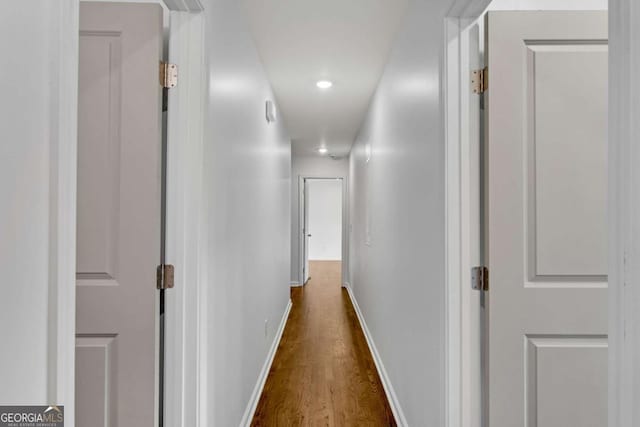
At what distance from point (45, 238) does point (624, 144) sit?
3.16 feet

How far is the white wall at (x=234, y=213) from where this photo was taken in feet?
5.24

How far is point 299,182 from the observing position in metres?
7.11

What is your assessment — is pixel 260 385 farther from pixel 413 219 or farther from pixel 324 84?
pixel 324 84

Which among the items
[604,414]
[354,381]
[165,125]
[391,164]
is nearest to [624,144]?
[604,414]

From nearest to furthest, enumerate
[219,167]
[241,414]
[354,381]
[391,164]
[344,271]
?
1. [219,167]
2. [241,414]
3. [391,164]
4. [354,381]
5. [344,271]

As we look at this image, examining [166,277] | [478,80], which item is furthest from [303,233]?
[478,80]

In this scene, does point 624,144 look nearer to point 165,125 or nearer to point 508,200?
point 508,200

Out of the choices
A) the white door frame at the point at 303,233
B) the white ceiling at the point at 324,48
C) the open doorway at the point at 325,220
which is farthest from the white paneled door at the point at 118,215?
the open doorway at the point at 325,220

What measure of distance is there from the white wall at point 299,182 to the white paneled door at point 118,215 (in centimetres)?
561

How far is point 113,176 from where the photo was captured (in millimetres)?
1401

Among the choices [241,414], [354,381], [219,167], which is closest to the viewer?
[219,167]

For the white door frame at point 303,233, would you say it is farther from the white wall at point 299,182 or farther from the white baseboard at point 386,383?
the white baseboard at point 386,383

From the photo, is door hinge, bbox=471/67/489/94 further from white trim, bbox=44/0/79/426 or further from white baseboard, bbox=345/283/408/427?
white baseboard, bbox=345/283/408/427

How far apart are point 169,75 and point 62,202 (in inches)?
35.8
